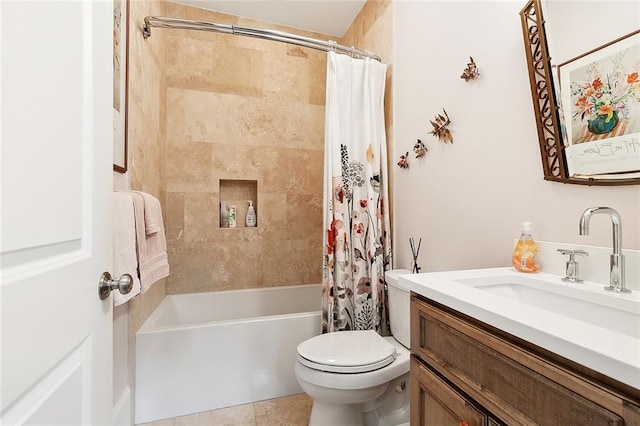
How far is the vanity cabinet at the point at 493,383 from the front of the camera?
1.57 ft

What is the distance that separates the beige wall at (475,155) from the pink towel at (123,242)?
140 centimetres

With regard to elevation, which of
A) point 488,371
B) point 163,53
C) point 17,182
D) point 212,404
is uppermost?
point 163,53

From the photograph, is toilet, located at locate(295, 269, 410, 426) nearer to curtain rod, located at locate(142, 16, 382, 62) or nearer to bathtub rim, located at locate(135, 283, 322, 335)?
bathtub rim, located at locate(135, 283, 322, 335)

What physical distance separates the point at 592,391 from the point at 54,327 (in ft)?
2.94

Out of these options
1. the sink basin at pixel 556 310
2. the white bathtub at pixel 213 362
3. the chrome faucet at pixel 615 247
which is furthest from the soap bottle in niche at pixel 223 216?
the chrome faucet at pixel 615 247

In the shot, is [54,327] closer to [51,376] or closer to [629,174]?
[51,376]

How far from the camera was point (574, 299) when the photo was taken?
87cm

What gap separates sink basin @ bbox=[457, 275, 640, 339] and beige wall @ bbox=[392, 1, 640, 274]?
0.40 ft

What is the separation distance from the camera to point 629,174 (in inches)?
32.8

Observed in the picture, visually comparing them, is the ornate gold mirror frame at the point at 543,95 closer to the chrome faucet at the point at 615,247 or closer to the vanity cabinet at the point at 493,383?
the chrome faucet at the point at 615,247

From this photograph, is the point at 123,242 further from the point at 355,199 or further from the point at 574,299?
the point at 574,299

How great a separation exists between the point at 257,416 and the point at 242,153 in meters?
1.83

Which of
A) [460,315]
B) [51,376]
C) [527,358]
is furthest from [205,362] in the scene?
[527,358]

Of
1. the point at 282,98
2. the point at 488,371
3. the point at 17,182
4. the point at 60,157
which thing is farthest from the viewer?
the point at 282,98
